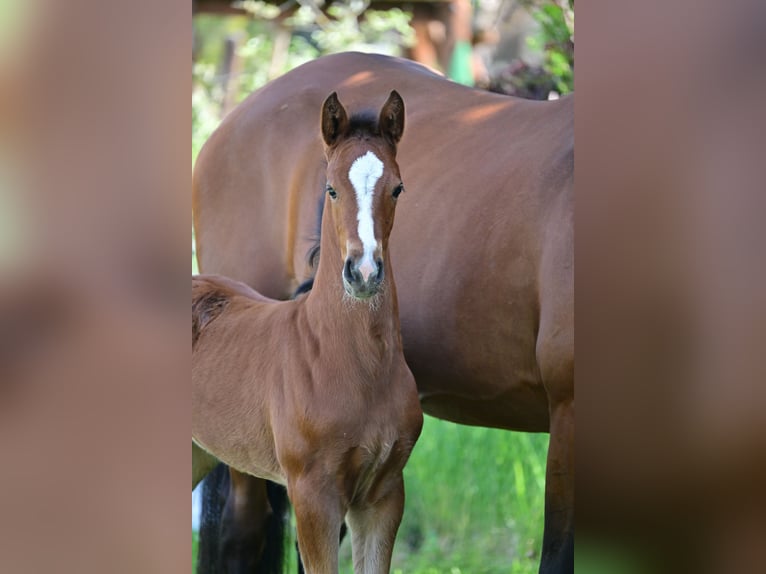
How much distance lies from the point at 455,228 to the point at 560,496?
95 cm

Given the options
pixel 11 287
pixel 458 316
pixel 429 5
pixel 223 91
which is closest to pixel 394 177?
pixel 458 316

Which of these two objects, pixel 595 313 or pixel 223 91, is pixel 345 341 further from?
pixel 223 91

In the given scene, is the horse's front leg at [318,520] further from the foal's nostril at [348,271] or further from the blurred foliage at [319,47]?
the blurred foliage at [319,47]

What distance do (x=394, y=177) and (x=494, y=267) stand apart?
0.65 m

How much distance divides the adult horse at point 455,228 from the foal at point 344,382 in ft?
1.42

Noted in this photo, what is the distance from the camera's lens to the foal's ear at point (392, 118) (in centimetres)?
274

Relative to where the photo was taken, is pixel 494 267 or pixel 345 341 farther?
pixel 494 267

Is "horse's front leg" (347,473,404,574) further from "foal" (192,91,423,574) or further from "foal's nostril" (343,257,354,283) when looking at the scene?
"foal's nostril" (343,257,354,283)

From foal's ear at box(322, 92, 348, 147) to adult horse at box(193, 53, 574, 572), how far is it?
655 mm

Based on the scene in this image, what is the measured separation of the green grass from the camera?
4.97 meters

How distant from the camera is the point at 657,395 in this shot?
101cm

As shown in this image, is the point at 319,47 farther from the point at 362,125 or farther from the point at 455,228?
the point at 362,125

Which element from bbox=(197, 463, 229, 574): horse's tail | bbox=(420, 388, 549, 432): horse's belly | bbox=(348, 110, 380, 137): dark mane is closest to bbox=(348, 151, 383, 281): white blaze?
bbox=(348, 110, 380, 137): dark mane

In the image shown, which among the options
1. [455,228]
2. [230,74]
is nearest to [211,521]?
[455,228]
